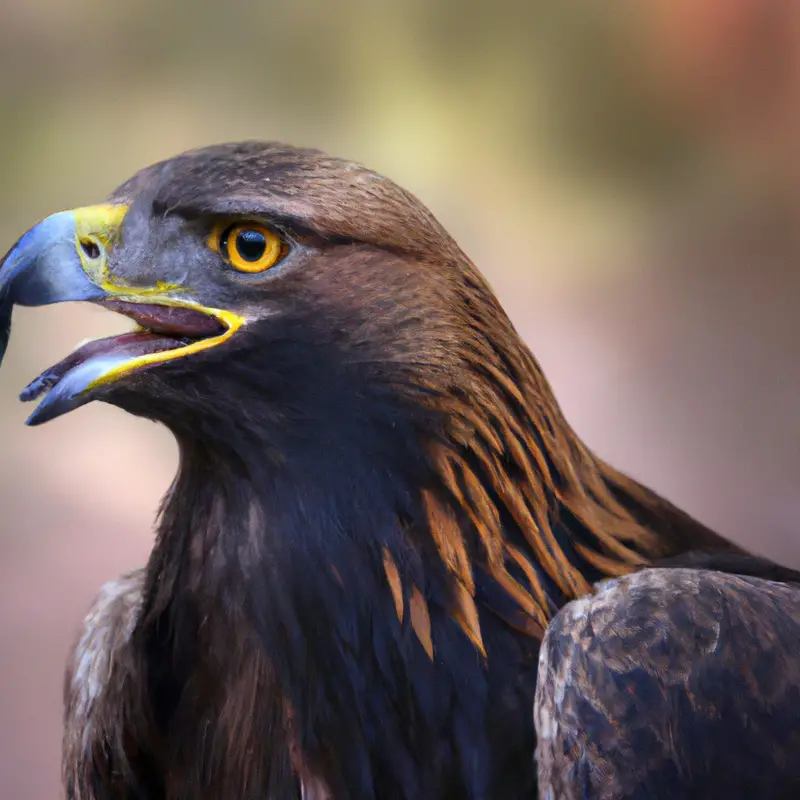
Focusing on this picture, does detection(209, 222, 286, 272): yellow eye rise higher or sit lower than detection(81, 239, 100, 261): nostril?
lower

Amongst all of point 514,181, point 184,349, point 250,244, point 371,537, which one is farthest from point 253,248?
point 514,181

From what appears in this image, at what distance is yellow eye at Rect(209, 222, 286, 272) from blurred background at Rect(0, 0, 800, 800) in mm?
615

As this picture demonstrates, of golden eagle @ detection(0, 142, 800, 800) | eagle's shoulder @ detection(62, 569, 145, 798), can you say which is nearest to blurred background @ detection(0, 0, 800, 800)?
eagle's shoulder @ detection(62, 569, 145, 798)

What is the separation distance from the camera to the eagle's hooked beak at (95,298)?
0.84 metres

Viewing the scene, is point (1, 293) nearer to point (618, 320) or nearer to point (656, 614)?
point (656, 614)

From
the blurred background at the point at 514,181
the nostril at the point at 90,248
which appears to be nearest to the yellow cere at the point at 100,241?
the nostril at the point at 90,248

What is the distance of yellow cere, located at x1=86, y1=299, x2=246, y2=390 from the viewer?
2.71ft

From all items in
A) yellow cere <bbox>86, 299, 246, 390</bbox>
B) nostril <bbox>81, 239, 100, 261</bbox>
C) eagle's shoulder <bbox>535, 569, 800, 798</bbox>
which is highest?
nostril <bbox>81, 239, 100, 261</bbox>

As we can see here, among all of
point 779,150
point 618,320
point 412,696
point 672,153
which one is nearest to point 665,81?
point 672,153

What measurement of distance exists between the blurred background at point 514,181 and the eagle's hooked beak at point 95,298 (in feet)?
1.81

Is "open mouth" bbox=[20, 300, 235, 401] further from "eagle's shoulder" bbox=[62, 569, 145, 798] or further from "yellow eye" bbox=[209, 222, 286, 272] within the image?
"eagle's shoulder" bbox=[62, 569, 145, 798]

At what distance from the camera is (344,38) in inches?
55.9

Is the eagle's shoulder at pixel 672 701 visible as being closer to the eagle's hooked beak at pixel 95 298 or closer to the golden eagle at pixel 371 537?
the golden eagle at pixel 371 537

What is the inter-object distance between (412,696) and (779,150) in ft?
3.40
